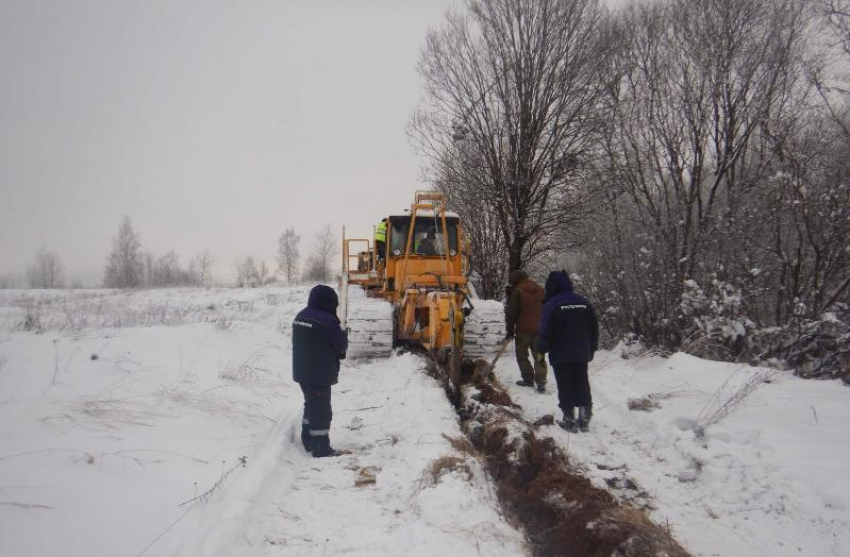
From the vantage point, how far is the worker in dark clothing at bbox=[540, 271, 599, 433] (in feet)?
18.3

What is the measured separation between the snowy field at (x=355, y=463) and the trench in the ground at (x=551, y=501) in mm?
236

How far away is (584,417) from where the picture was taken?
5.53 metres

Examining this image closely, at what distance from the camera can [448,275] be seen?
9305mm

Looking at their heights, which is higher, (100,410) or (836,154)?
(836,154)

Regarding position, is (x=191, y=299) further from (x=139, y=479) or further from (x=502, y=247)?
(x=139, y=479)

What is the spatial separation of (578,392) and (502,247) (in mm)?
7823

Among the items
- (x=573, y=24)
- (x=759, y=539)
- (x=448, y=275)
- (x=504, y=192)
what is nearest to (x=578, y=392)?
(x=759, y=539)

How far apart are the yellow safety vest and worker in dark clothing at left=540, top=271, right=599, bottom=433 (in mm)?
5429

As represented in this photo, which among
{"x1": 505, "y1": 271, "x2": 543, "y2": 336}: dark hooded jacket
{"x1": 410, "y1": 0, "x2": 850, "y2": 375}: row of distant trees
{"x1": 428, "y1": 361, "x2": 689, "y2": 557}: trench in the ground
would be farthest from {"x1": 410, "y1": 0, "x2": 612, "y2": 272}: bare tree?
{"x1": 428, "y1": 361, "x2": 689, "y2": 557}: trench in the ground

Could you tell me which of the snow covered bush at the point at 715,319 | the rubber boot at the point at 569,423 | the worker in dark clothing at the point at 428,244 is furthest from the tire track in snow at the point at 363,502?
the worker in dark clothing at the point at 428,244

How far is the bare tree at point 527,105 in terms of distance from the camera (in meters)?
9.81

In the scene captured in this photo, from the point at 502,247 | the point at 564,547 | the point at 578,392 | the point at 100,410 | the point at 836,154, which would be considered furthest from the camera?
the point at 502,247

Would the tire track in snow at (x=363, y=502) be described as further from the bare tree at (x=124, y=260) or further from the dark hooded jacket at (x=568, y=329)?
the bare tree at (x=124, y=260)

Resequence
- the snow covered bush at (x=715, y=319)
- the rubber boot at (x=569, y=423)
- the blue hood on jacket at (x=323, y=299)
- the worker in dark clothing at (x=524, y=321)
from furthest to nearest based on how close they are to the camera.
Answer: the worker in dark clothing at (x=524, y=321), the snow covered bush at (x=715, y=319), the rubber boot at (x=569, y=423), the blue hood on jacket at (x=323, y=299)
